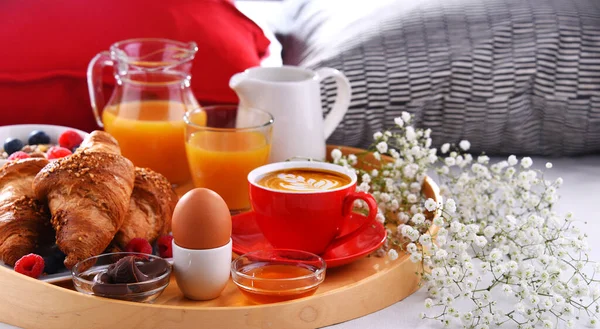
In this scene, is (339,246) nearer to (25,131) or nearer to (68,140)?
(68,140)

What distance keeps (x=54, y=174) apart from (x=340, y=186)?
350 mm

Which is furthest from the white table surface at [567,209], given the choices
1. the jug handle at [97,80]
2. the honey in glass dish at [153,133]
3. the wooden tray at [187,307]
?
the jug handle at [97,80]

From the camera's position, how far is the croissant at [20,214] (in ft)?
2.88

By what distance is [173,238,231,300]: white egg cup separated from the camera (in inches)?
31.9

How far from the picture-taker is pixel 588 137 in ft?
4.81

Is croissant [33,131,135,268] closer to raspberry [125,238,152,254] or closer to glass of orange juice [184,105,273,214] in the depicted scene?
raspberry [125,238,152,254]

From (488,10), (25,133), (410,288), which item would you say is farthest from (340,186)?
(488,10)

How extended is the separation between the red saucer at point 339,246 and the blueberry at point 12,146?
1.30 feet

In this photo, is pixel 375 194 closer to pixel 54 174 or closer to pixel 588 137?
pixel 54 174

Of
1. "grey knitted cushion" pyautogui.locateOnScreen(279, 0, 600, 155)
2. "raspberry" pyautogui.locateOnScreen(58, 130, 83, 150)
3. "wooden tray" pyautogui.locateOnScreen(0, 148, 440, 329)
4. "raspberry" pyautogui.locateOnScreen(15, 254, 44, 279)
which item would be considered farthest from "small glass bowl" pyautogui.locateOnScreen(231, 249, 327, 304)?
"grey knitted cushion" pyautogui.locateOnScreen(279, 0, 600, 155)

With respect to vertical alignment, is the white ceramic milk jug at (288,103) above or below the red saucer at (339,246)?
above

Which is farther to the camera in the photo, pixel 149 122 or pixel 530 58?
pixel 530 58

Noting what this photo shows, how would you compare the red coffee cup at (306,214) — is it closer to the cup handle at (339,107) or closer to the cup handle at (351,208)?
the cup handle at (351,208)

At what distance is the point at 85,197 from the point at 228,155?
27cm
